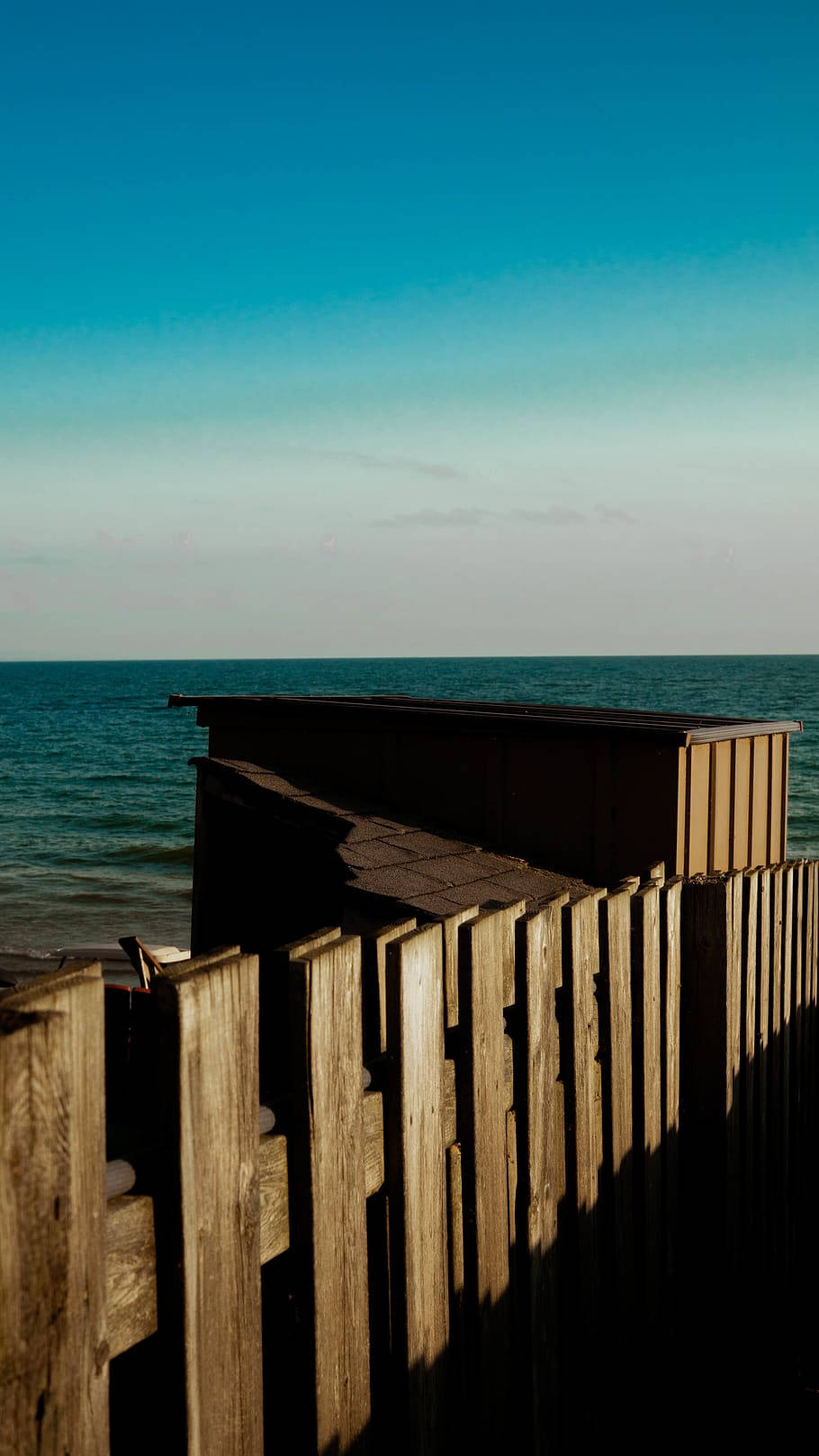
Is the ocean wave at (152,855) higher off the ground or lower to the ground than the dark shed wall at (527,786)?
lower

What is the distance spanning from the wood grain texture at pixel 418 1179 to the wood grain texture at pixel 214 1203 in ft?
1.13

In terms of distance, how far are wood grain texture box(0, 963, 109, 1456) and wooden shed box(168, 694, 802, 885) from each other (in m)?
3.93

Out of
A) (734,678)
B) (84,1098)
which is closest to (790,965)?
(84,1098)

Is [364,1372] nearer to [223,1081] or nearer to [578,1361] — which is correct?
[223,1081]

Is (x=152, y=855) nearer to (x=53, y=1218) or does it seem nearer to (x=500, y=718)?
(x=500, y=718)

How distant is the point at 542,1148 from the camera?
7.00ft

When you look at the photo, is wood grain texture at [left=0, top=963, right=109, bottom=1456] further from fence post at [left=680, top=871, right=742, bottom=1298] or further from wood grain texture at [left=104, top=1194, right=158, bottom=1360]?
fence post at [left=680, top=871, right=742, bottom=1298]

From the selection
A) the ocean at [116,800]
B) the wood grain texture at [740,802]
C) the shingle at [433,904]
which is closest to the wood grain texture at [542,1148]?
the shingle at [433,904]

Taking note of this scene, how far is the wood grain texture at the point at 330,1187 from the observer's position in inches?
60.6

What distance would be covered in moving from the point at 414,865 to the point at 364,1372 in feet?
9.88

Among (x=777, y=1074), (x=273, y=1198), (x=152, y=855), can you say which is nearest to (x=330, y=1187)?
(x=273, y=1198)

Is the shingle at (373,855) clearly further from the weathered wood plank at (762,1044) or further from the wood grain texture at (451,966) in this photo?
the wood grain texture at (451,966)

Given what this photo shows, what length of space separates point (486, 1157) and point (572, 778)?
11.1 ft

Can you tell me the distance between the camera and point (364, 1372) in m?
1.68
